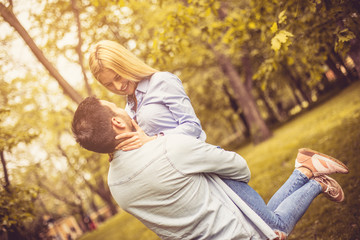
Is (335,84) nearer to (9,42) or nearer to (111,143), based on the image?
(9,42)

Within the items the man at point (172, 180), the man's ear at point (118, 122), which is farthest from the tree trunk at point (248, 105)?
the man's ear at point (118, 122)

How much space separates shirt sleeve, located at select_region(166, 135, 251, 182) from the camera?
2.02m

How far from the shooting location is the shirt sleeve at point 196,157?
202 cm

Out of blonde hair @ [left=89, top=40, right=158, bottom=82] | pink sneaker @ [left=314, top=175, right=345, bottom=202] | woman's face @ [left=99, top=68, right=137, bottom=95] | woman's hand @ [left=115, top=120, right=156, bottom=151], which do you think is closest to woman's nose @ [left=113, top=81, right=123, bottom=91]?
woman's face @ [left=99, top=68, right=137, bottom=95]

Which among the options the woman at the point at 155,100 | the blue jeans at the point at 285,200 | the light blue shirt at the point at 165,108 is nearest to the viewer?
the blue jeans at the point at 285,200

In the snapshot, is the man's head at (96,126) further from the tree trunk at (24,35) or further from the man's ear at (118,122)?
the tree trunk at (24,35)

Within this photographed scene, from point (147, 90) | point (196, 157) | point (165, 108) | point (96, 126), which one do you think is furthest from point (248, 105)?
point (96, 126)

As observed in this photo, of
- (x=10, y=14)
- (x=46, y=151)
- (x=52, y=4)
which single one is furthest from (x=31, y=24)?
(x=46, y=151)

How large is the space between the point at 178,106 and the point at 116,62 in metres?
0.75

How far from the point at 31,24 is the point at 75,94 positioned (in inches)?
107

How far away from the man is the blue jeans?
0.08m

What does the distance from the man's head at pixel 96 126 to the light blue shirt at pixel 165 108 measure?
1.61 feet

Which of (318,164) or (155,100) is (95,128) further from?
(318,164)

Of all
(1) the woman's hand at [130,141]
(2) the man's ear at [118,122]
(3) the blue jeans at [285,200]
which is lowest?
(3) the blue jeans at [285,200]
